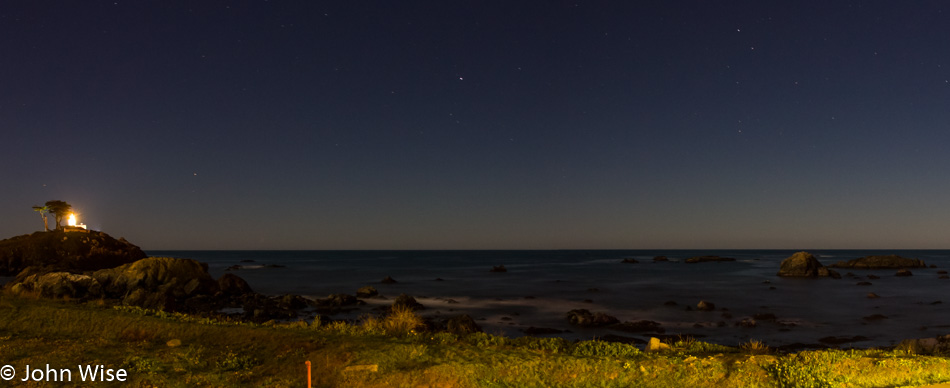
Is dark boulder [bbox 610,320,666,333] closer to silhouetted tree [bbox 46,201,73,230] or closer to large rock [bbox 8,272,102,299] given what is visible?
large rock [bbox 8,272,102,299]

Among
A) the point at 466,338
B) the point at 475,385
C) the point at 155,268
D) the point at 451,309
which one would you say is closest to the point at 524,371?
the point at 475,385

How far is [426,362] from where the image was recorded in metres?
10.8

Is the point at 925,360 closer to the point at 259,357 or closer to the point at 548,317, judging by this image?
the point at 259,357

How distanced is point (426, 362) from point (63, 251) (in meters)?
79.0

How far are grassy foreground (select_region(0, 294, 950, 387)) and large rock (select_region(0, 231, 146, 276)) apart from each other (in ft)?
210

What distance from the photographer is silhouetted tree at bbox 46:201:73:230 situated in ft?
279

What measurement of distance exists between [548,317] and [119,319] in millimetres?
26168

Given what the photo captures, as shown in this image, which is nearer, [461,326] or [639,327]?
[461,326]

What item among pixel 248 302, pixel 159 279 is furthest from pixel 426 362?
pixel 159 279

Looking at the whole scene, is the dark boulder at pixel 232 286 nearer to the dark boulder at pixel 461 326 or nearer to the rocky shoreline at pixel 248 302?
the rocky shoreline at pixel 248 302

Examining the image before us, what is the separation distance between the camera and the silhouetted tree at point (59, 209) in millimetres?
85056

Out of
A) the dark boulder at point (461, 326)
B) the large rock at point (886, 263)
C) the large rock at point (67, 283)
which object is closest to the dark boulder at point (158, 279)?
the large rock at point (67, 283)

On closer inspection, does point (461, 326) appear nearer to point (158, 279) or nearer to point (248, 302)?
point (248, 302)

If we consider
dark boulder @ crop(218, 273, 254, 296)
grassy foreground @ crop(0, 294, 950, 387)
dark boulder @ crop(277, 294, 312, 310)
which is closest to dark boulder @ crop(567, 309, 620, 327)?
grassy foreground @ crop(0, 294, 950, 387)
